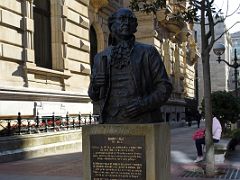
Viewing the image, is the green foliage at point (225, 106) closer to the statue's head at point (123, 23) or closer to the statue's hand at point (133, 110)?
the statue's head at point (123, 23)

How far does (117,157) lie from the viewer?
239 inches

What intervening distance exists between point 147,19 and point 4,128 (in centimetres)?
2349

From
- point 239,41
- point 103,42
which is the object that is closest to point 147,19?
point 103,42

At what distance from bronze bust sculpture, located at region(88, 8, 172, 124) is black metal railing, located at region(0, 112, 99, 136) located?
10353 millimetres

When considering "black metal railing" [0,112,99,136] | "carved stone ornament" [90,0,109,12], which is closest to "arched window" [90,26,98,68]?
"carved stone ornament" [90,0,109,12]

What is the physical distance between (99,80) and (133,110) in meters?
0.59

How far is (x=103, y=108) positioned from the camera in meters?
6.24

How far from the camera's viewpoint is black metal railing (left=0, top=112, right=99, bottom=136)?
643 inches

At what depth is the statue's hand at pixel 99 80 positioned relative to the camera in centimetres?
615

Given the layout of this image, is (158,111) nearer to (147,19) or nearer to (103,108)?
(103,108)

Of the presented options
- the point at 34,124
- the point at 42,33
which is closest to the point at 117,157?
the point at 34,124

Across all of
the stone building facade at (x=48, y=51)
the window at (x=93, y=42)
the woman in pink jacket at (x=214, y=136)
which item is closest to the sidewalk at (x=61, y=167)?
the woman in pink jacket at (x=214, y=136)

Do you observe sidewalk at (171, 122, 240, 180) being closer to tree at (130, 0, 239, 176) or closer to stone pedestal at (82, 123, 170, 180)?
tree at (130, 0, 239, 176)

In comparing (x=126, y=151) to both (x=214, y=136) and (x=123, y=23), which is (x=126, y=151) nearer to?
(x=123, y=23)
